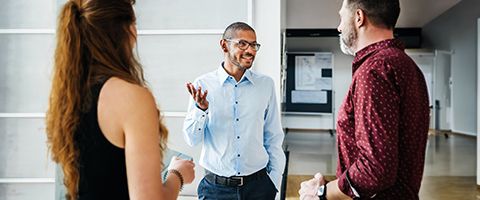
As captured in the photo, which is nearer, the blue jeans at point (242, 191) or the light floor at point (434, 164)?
the blue jeans at point (242, 191)

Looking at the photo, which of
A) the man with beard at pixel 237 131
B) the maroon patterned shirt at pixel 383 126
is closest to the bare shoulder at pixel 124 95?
the maroon patterned shirt at pixel 383 126

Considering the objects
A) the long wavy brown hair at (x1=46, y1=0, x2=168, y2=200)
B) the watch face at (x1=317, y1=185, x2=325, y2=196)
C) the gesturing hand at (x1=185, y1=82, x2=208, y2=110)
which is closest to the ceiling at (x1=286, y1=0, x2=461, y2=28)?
the gesturing hand at (x1=185, y1=82, x2=208, y2=110)

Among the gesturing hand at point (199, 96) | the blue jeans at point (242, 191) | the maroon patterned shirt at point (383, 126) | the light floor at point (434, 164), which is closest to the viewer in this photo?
the maroon patterned shirt at point (383, 126)

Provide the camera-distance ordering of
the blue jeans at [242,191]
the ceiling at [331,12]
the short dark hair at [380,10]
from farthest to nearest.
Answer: the ceiling at [331,12], the blue jeans at [242,191], the short dark hair at [380,10]

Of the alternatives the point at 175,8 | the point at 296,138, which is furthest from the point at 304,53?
the point at 175,8

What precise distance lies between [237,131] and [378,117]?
3.69ft

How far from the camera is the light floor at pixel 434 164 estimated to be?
Answer: 5.39m

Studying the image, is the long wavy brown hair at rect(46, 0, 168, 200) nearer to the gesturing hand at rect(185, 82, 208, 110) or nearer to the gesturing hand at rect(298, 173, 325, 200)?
the gesturing hand at rect(298, 173, 325, 200)

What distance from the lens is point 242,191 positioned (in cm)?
224

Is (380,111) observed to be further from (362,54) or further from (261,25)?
(261,25)

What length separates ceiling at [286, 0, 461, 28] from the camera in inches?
335

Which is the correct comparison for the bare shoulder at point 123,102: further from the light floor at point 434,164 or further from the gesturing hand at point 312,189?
the light floor at point 434,164

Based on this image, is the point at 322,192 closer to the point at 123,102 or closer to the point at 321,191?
the point at 321,191

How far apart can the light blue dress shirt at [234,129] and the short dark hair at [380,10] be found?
1.03 meters
